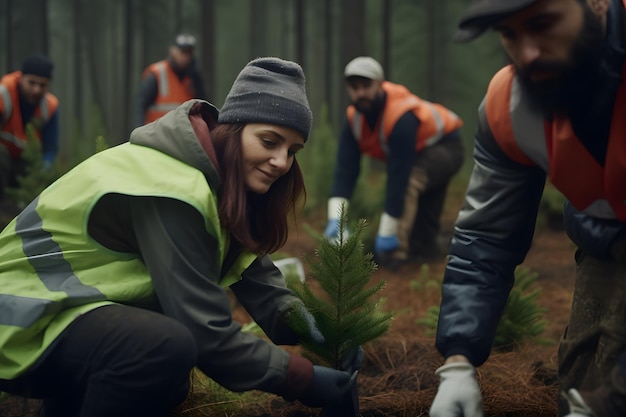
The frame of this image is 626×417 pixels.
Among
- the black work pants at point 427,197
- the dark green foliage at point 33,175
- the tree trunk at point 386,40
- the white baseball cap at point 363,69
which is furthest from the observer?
the tree trunk at point 386,40

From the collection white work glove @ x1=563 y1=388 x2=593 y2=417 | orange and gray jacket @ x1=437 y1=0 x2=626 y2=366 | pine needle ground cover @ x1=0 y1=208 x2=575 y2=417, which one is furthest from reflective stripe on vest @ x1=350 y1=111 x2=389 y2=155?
white work glove @ x1=563 y1=388 x2=593 y2=417

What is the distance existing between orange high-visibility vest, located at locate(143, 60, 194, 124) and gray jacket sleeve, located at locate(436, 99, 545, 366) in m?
7.84

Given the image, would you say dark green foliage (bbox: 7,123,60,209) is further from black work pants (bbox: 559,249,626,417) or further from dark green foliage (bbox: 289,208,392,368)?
black work pants (bbox: 559,249,626,417)

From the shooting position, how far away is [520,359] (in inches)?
178

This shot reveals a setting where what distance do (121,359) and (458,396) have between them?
118cm

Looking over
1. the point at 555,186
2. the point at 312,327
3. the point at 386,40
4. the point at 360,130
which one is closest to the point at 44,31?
the point at 386,40

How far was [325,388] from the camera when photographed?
3291 millimetres

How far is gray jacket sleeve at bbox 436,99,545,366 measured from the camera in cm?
292

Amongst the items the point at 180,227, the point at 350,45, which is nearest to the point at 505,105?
the point at 180,227

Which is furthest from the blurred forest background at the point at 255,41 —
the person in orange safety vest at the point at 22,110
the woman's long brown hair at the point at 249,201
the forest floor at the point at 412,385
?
the woman's long brown hair at the point at 249,201

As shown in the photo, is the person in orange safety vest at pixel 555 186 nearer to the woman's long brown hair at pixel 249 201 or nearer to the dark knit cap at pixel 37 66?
the woman's long brown hair at pixel 249 201

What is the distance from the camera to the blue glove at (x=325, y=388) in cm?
328

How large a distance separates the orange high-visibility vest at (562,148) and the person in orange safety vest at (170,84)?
26.0 feet

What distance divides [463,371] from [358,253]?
2.41 feet
